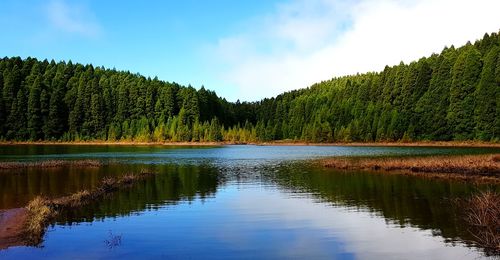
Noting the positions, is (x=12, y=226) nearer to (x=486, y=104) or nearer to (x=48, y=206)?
(x=48, y=206)

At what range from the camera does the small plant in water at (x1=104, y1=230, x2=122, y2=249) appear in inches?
836

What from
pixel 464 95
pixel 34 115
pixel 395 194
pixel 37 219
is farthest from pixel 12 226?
pixel 34 115

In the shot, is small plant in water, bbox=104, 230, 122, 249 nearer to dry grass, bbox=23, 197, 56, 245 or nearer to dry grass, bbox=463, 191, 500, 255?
dry grass, bbox=23, 197, 56, 245

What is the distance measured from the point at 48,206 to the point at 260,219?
508 inches

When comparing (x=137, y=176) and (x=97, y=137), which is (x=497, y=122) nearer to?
(x=137, y=176)

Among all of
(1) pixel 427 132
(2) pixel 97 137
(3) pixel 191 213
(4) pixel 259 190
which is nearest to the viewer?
(3) pixel 191 213

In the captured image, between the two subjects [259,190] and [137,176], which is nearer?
[259,190]

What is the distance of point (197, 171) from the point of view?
198 ft

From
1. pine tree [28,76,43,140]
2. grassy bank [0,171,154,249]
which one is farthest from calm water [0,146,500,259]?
pine tree [28,76,43,140]

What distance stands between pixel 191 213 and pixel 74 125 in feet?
567

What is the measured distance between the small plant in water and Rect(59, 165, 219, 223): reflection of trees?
4998 millimetres

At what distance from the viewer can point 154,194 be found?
38.6 meters

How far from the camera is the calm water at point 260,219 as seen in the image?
66.4 ft

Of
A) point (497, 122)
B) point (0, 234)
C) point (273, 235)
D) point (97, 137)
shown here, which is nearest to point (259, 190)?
point (273, 235)
